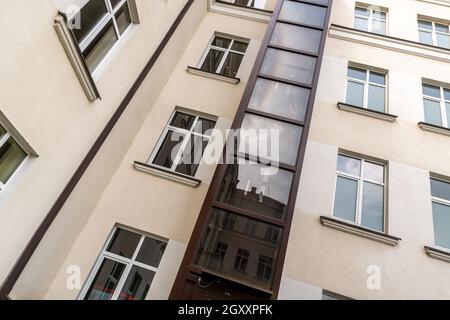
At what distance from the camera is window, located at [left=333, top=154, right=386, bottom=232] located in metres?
6.12

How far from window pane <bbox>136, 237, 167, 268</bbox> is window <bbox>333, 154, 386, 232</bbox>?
3.31 metres

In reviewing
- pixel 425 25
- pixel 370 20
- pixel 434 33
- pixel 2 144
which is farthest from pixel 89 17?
pixel 425 25

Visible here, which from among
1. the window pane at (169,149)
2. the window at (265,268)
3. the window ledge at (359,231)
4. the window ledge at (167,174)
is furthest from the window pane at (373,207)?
the window pane at (169,149)

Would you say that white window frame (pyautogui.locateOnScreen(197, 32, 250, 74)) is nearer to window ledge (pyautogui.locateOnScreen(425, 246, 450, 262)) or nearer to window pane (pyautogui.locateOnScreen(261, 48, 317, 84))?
window pane (pyautogui.locateOnScreen(261, 48, 317, 84))

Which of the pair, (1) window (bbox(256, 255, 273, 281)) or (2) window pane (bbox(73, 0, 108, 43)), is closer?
(2) window pane (bbox(73, 0, 108, 43))

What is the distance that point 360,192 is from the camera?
251 inches

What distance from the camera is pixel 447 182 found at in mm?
6699

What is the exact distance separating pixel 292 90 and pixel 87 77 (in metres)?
4.29

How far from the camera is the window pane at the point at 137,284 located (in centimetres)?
501

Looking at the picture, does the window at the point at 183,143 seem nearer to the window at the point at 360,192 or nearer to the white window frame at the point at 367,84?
the window at the point at 360,192

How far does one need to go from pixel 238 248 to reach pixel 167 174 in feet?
6.71

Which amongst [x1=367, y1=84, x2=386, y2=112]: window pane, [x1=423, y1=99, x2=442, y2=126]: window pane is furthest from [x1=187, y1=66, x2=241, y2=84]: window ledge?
[x1=423, y1=99, x2=442, y2=126]: window pane

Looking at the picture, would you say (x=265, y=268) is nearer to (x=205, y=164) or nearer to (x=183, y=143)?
(x=205, y=164)
